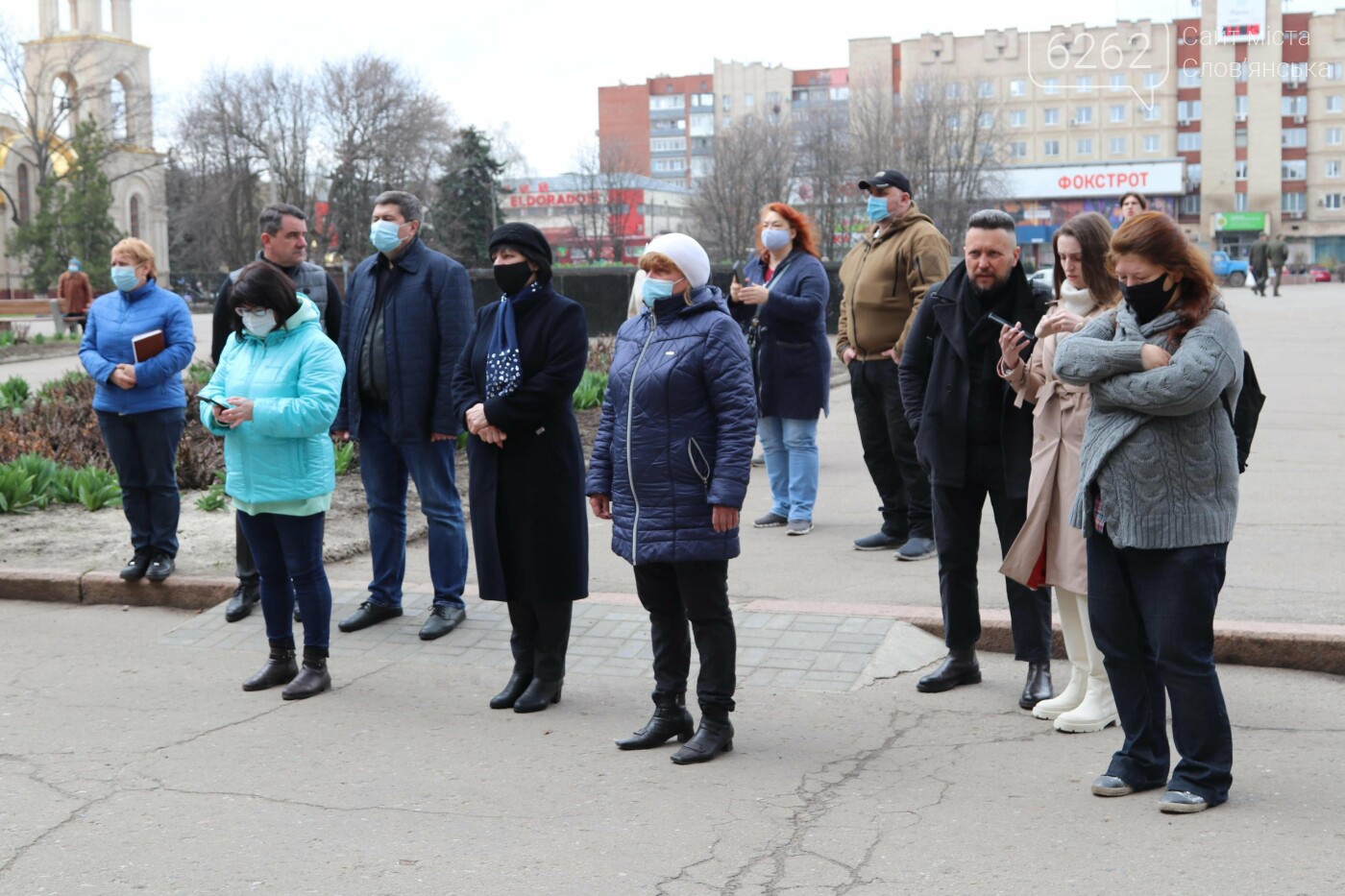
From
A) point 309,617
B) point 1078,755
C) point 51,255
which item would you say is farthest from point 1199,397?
point 51,255

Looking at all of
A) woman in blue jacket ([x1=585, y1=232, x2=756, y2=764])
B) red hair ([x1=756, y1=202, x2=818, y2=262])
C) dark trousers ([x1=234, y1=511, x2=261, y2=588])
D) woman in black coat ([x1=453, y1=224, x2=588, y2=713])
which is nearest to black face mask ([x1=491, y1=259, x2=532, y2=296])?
woman in black coat ([x1=453, y1=224, x2=588, y2=713])

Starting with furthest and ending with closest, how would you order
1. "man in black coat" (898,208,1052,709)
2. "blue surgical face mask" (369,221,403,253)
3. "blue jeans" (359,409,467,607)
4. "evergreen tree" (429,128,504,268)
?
"evergreen tree" (429,128,504,268) < "blue jeans" (359,409,467,607) < "blue surgical face mask" (369,221,403,253) < "man in black coat" (898,208,1052,709)

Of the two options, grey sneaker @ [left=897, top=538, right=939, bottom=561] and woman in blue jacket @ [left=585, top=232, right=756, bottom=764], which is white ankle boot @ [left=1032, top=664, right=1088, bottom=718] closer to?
woman in blue jacket @ [left=585, top=232, right=756, bottom=764]

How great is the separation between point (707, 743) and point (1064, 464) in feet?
5.19

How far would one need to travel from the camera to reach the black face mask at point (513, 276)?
5.82 m

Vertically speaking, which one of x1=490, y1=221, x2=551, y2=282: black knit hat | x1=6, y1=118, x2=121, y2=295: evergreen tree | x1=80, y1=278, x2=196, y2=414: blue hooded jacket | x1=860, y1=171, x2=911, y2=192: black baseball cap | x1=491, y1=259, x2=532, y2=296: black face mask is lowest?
x1=80, y1=278, x2=196, y2=414: blue hooded jacket

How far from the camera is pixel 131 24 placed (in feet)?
263

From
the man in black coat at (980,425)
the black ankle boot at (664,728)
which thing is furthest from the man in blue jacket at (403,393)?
the man in black coat at (980,425)

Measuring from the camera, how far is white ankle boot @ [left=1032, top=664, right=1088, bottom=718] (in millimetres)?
5398

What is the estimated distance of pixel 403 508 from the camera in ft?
23.8

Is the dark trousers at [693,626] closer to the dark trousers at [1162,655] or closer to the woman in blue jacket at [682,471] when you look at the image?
the woman in blue jacket at [682,471]

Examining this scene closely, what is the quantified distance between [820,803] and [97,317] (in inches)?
202

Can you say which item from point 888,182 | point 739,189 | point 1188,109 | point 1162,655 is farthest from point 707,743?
point 1188,109

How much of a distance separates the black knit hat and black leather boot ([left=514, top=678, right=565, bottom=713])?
5.27 feet
